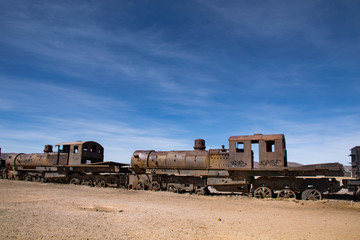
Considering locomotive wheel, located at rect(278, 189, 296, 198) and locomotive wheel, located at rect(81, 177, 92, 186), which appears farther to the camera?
locomotive wheel, located at rect(81, 177, 92, 186)

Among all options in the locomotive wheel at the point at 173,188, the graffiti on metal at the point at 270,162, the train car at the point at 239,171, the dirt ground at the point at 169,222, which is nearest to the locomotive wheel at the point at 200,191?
the train car at the point at 239,171

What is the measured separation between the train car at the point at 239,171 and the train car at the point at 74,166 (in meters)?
2.87

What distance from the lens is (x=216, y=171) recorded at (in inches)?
723

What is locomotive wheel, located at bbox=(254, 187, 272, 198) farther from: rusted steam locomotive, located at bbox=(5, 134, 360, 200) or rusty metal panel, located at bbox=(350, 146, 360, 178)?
rusty metal panel, located at bbox=(350, 146, 360, 178)

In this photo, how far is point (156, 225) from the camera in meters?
8.79

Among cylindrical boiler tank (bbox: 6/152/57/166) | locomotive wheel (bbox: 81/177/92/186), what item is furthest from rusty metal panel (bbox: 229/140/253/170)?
cylindrical boiler tank (bbox: 6/152/57/166)

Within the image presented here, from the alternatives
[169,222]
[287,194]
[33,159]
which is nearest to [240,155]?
[287,194]

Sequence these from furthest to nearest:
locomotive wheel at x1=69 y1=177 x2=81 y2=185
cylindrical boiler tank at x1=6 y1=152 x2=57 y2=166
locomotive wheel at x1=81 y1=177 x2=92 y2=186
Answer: cylindrical boiler tank at x1=6 y1=152 x2=57 y2=166 < locomotive wheel at x1=69 y1=177 x2=81 y2=185 < locomotive wheel at x1=81 y1=177 x2=92 y2=186

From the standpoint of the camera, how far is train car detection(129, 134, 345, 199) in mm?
16062

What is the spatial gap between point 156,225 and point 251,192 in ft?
33.5

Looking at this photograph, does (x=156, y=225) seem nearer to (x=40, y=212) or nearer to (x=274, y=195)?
(x=40, y=212)

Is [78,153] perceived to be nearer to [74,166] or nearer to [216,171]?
[74,166]

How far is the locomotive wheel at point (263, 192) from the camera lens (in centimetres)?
1673

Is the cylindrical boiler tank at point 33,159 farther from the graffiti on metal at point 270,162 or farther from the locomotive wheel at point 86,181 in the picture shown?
the graffiti on metal at point 270,162
